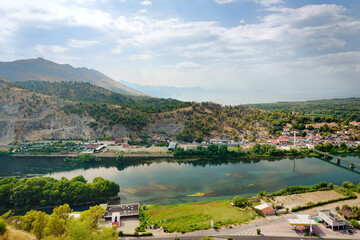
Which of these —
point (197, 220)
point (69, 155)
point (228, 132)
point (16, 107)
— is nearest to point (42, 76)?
point (16, 107)

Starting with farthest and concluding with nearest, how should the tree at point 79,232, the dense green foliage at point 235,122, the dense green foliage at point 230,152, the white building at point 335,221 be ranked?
the dense green foliage at point 235,122
the dense green foliage at point 230,152
the white building at point 335,221
the tree at point 79,232

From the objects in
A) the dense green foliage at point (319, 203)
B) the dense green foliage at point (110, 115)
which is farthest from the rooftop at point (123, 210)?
the dense green foliage at point (110, 115)

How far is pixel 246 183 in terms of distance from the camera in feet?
102

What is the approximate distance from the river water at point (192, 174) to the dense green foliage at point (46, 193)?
159 inches

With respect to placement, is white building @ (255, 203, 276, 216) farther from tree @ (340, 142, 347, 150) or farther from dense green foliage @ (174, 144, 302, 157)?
tree @ (340, 142, 347, 150)

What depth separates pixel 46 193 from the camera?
25188 mm

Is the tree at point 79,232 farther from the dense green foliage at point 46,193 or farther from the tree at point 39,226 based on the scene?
the dense green foliage at point 46,193

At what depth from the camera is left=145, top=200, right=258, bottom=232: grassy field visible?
19656mm

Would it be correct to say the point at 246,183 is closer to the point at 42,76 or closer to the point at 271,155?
the point at 271,155

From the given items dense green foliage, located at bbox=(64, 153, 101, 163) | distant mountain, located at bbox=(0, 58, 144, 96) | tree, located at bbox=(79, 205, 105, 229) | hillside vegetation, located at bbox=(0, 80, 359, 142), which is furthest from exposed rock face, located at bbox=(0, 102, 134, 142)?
distant mountain, located at bbox=(0, 58, 144, 96)

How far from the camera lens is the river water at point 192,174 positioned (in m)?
28.7

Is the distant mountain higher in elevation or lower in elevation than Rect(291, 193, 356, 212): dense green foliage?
higher

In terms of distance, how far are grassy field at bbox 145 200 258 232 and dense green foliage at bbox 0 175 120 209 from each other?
23.3 feet

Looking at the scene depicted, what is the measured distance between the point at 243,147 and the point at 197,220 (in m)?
31.3
